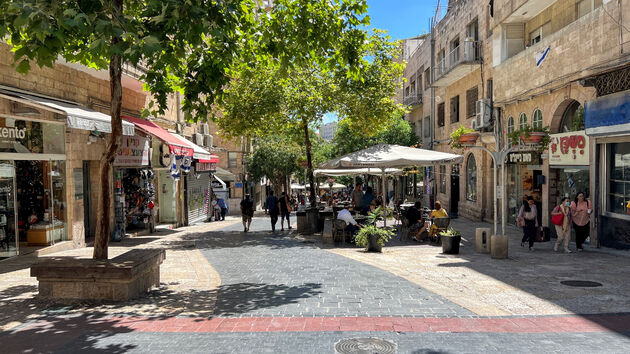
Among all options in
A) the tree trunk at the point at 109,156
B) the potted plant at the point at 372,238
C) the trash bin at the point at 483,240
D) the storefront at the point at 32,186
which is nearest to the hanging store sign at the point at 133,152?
the storefront at the point at 32,186

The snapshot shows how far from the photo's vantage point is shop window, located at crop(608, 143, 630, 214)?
11.3m

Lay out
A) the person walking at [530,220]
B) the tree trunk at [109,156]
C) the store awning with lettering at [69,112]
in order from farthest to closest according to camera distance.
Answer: the person walking at [530,220]
the store awning with lettering at [69,112]
the tree trunk at [109,156]

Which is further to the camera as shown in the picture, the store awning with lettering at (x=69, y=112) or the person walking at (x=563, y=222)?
the person walking at (x=563, y=222)

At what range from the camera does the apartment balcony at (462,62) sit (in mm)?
20812

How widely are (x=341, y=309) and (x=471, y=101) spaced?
18.4 metres

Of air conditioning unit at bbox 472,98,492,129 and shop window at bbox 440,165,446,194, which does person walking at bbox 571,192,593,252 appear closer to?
air conditioning unit at bbox 472,98,492,129

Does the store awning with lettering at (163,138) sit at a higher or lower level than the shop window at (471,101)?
lower

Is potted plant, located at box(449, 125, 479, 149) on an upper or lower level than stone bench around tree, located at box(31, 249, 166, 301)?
upper

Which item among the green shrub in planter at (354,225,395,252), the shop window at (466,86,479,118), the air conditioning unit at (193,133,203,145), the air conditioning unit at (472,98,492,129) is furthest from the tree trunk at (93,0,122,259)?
the shop window at (466,86,479,118)

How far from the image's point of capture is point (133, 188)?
651 inches

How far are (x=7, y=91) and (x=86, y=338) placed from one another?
21.2 ft

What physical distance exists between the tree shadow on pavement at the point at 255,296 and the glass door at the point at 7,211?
5634mm

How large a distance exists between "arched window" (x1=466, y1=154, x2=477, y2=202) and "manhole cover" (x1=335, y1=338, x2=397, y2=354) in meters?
18.3

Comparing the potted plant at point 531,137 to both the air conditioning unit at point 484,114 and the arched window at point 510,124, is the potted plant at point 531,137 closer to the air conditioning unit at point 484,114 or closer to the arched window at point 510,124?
the arched window at point 510,124
